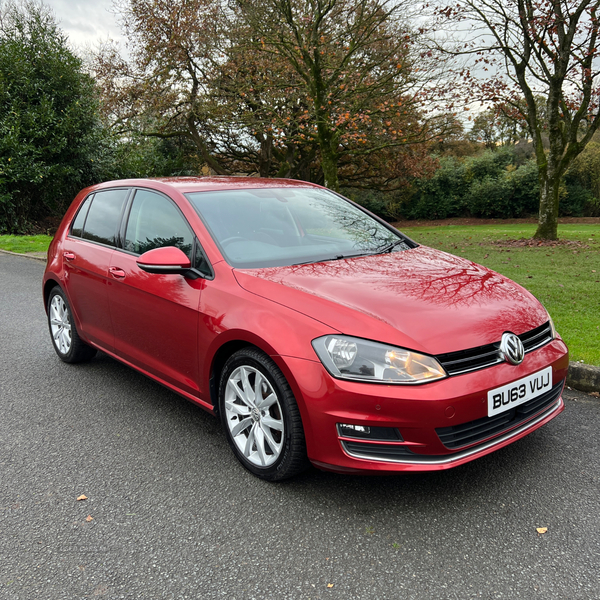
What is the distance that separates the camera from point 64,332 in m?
5.06

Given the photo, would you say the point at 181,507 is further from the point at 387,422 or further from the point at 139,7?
the point at 139,7

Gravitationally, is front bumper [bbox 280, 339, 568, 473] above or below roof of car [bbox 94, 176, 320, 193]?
below

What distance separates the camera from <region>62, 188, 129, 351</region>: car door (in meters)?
4.21

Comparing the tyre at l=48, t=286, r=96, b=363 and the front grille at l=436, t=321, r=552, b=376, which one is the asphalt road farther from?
the tyre at l=48, t=286, r=96, b=363

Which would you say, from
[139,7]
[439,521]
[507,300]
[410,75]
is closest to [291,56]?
[410,75]

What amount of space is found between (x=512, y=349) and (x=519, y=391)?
21 cm

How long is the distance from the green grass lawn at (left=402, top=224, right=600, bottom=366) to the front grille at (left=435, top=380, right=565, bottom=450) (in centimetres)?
181

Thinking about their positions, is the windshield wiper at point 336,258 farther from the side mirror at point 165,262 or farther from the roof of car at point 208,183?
the roof of car at point 208,183

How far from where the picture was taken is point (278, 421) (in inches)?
111

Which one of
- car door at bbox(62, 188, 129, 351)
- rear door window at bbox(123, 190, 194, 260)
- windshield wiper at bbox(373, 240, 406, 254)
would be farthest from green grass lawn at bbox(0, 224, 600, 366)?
car door at bbox(62, 188, 129, 351)

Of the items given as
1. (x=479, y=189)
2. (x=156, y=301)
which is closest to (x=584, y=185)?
(x=479, y=189)

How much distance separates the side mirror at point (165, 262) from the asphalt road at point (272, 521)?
112 centimetres

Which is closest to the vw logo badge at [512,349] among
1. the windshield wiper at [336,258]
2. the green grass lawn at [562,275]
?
the windshield wiper at [336,258]

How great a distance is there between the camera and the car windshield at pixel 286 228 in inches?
134
